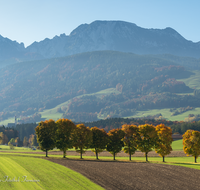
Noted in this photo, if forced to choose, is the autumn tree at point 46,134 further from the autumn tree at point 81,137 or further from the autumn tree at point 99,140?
the autumn tree at point 99,140

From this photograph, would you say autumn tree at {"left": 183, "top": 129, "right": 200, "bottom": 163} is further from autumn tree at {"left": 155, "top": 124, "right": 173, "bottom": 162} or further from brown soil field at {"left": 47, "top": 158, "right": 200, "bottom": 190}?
brown soil field at {"left": 47, "top": 158, "right": 200, "bottom": 190}

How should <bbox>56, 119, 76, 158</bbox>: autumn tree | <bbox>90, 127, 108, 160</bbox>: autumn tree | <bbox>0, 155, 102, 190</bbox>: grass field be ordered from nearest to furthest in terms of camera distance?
<bbox>0, 155, 102, 190</bbox>: grass field → <bbox>56, 119, 76, 158</bbox>: autumn tree → <bbox>90, 127, 108, 160</bbox>: autumn tree

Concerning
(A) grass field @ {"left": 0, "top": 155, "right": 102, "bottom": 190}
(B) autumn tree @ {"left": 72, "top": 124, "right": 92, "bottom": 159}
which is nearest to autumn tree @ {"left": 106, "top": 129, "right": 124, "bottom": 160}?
(B) autumn tree @ {"left": 72, "top": 124, "right": 92, "bottom": 159}

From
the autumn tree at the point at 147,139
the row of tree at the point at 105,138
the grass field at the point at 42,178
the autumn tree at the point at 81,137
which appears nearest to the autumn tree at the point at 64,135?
the row of tree at the point at 105,138

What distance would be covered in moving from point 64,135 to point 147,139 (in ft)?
121

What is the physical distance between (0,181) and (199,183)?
48312 mm

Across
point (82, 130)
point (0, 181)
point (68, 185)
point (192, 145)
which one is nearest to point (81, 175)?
point (68, 185)

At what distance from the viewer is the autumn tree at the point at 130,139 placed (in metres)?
116

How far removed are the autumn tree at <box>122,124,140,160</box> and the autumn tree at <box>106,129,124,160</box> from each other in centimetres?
232

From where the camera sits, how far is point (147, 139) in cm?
11456

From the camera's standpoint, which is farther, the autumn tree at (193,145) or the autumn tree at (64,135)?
the autumn tree at (64,135)

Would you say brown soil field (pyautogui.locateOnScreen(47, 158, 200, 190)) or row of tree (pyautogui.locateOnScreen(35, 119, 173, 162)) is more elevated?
row of tree (pyautogui.locateOnScreen(35, 119, 173, 162))

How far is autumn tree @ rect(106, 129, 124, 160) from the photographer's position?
119000mm

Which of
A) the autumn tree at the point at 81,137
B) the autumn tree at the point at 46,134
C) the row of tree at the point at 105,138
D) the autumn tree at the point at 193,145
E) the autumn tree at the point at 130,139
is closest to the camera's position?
the autumn tree at the point at 193,145
